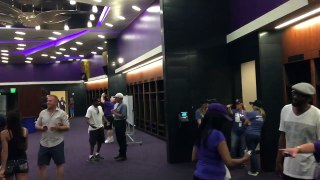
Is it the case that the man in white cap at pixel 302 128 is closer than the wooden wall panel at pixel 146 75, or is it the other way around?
the man in white cap at pixel 302 128

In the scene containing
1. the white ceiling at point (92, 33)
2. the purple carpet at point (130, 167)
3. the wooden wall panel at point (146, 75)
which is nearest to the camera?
the purple carpet at point (130, 167)

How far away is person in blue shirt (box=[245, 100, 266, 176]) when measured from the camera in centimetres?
600

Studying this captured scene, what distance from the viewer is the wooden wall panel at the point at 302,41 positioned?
18.1 ft

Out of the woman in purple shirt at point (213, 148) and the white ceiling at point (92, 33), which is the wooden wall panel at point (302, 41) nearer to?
the woman in purple shirt at point (213, 148)

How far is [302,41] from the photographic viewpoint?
5.88m

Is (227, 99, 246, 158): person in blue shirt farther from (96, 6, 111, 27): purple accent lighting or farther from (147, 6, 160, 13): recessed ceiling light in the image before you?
(96, 6, 111, 27): purple accent lighting

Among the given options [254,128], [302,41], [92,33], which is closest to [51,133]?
[254,128]

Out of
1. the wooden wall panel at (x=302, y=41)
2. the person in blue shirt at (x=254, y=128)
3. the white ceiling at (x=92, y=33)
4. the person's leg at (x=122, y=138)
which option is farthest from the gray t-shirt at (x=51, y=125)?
the white ceiling at (x=92, y=33)

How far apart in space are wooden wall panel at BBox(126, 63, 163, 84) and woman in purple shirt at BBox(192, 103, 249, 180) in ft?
28.5

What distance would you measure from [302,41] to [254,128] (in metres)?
1.81

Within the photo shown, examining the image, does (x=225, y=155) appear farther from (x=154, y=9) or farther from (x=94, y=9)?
(x=94, y=9)

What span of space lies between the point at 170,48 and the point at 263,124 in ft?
9.02

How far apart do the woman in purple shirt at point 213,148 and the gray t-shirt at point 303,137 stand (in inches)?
17.9

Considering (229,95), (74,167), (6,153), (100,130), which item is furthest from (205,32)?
(6,153)
